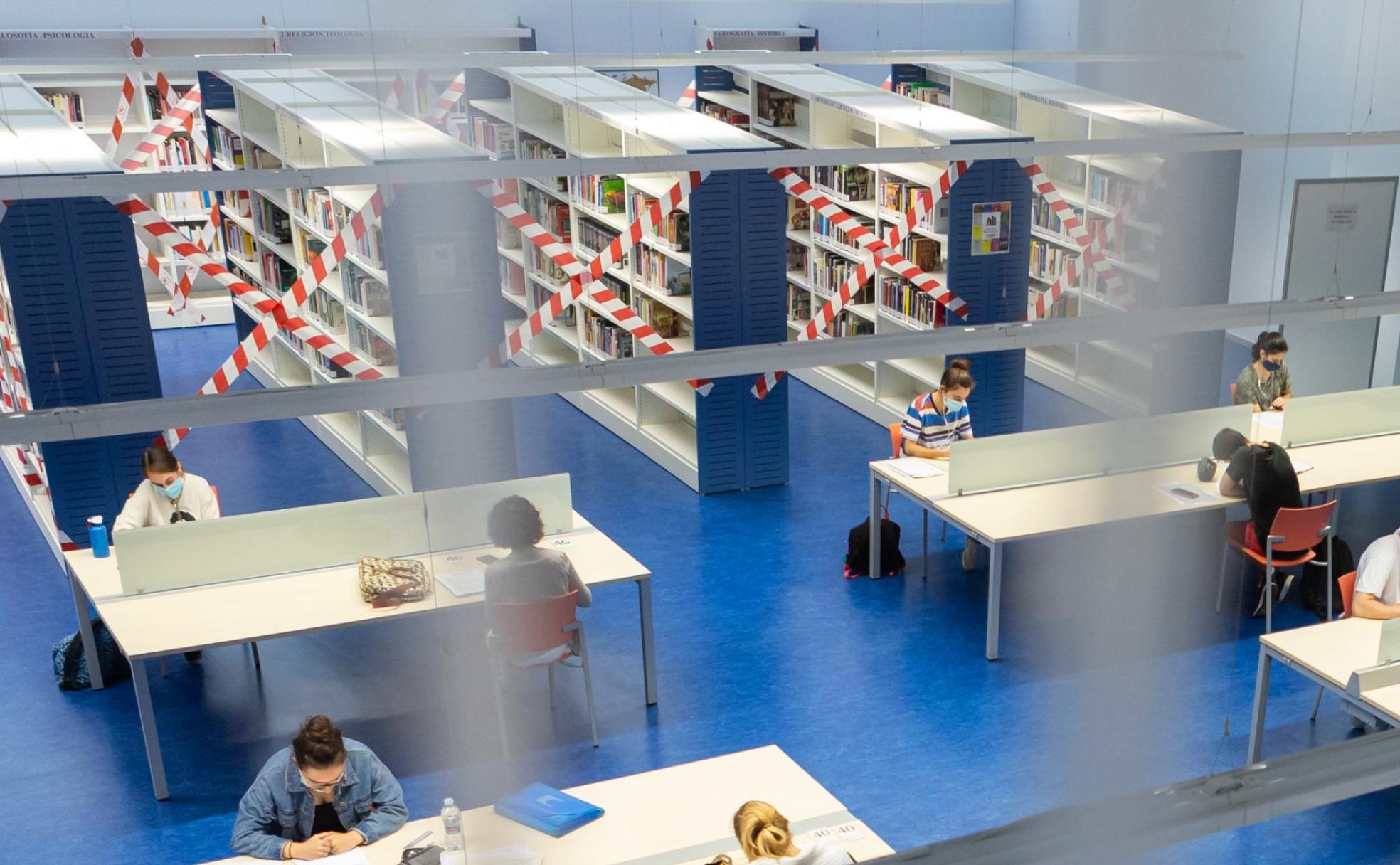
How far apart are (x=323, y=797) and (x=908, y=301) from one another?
5699 millimetres

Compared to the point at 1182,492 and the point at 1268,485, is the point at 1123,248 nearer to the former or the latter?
the point at 1182,492

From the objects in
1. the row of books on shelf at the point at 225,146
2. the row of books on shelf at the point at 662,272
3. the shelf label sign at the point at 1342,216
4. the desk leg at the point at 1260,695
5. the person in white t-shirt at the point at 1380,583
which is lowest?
the desk leg at the point at 1260,695

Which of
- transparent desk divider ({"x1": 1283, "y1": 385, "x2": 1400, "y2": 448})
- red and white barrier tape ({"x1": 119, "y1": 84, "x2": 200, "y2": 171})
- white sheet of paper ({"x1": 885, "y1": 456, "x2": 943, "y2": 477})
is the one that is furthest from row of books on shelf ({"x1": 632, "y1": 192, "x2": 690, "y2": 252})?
red and white barrier tape ({"x1": 119, "y1": 84, "x2": 200, "y2": 171})

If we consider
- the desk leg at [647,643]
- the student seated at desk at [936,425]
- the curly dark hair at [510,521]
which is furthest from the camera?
the student seated at desk at [936,425]

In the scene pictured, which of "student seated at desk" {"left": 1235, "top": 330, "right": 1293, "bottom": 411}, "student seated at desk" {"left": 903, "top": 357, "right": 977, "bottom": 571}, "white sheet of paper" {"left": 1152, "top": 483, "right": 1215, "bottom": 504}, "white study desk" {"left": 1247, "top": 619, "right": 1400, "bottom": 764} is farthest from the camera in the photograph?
"student seated at desk" {"left": 1235, "top": 330, "right": 1293, "bottom": 411}

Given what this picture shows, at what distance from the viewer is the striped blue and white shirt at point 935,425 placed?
20.7 ft

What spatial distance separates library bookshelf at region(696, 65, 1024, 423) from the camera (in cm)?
761

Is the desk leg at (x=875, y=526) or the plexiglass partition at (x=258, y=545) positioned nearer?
the plexiglass partition at (x=258, y=545)

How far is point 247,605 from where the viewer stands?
4750 mm

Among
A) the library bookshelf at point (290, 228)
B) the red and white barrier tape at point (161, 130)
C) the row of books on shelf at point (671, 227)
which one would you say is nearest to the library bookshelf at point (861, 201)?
the row of books on shelf at point (671, 227)

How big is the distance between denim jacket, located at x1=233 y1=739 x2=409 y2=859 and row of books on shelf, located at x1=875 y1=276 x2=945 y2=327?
5.21 m

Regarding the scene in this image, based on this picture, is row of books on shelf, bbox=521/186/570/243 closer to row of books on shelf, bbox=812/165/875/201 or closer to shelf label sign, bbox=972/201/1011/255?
row of books on shelf, bbox=812/165/875/201

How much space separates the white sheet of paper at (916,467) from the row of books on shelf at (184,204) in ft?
24.1

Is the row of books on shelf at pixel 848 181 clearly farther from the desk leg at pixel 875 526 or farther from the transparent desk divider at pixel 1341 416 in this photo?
the transparent desk divider at pixel 1341 416
